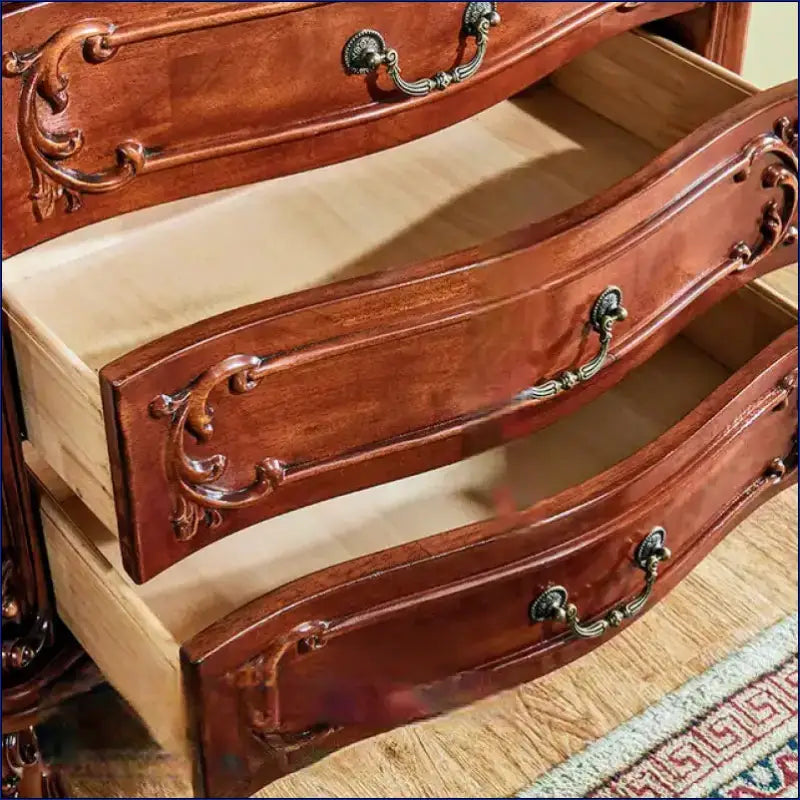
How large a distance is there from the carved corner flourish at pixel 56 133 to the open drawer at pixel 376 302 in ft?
0.23

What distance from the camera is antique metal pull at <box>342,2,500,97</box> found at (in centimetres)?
78

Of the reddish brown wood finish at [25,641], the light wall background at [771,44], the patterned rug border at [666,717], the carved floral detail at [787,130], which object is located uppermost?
the carved floral detail at [787,130]

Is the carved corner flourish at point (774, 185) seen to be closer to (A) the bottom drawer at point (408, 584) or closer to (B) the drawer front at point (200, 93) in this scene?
(A) the bottom drawer at point (408, 584)

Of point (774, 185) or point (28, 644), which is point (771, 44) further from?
point (28, 644)

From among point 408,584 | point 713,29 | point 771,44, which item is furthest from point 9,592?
point 771,44

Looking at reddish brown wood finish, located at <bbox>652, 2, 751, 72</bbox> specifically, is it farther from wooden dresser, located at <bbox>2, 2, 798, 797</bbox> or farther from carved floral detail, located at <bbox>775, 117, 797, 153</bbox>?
carved floral detail, located at <bbox>775, 117, 797, 153</bbox>

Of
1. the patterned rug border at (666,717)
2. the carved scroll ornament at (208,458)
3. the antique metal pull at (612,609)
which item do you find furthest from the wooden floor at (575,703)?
the carved scroll ornament at (208,458)

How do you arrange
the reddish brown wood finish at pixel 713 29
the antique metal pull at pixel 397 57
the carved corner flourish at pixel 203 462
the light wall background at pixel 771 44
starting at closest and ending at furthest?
the carved corner flourish at pixel 203 462
the antique metal pull at pixel 397 57
the reddish brown wood finish at pixel 713 29
the light wall background at pixel 771 44

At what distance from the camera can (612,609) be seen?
35.6 inches

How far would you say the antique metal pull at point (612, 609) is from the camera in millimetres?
842

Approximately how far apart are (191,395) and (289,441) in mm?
86

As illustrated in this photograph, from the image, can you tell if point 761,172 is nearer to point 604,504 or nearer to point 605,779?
point 604,504

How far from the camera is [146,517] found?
0.68 m

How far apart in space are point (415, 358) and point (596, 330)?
0.15 meters
